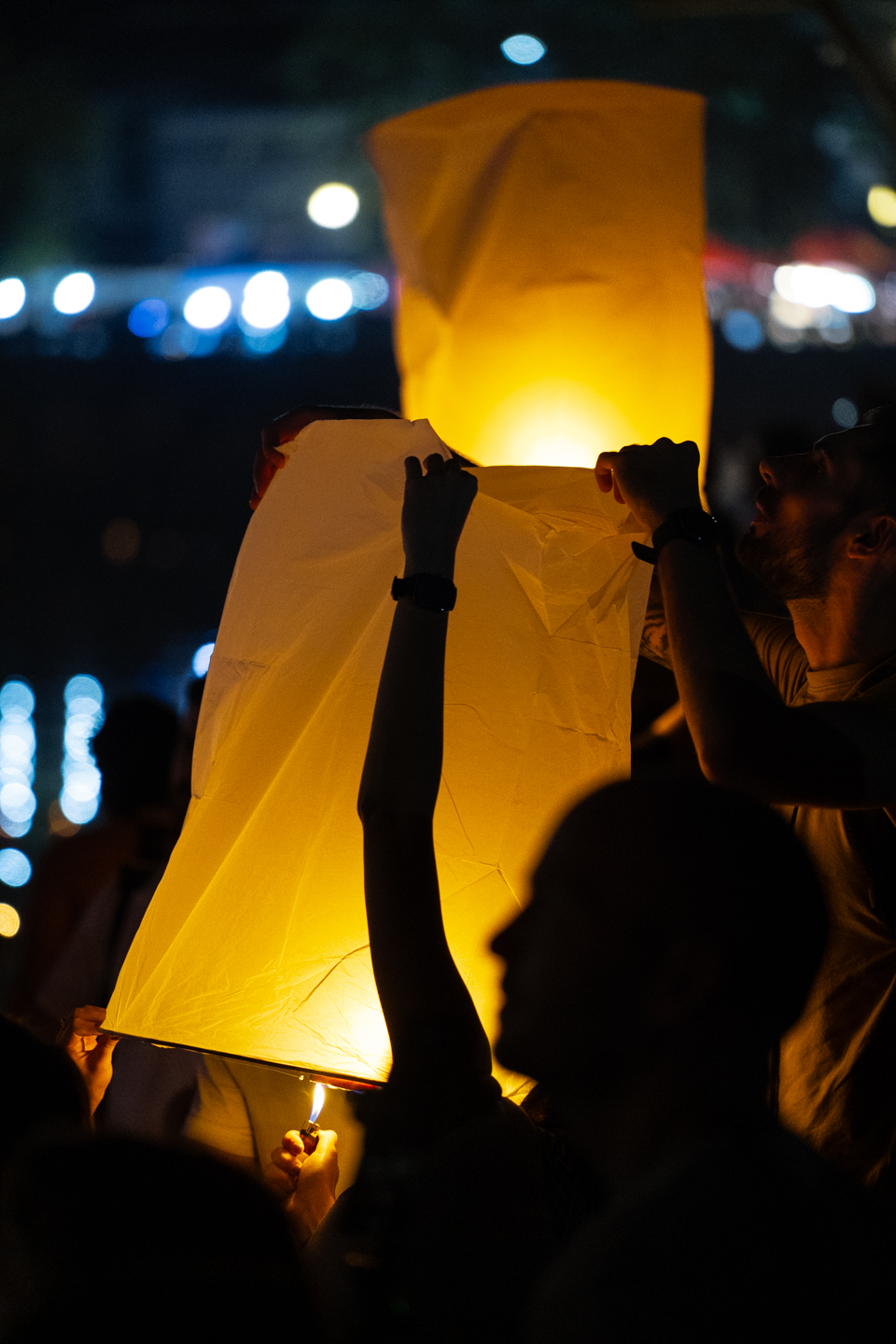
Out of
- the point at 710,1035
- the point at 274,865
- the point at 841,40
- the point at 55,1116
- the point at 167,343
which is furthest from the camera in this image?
the point at 167,343

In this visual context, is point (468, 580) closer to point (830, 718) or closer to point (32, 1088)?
point (830, 718)

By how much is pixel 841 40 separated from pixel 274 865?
8.32ft

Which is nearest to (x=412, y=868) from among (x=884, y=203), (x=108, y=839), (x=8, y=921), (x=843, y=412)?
(x=108, y=839)

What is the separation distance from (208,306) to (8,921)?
6.78 m

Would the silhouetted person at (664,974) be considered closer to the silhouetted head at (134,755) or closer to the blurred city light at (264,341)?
the silhouetted head at (134,755)

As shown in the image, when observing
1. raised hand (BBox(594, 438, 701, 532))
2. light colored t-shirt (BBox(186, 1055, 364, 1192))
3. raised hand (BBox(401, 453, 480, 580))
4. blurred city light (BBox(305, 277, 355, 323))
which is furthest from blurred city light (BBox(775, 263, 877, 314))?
light colored t-shirt (BBox(186, 1055, 364, 1192))

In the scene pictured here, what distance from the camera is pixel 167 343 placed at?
11.9m

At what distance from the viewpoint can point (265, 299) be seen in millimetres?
10461

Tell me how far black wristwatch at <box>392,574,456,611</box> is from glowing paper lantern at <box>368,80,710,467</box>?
371mm

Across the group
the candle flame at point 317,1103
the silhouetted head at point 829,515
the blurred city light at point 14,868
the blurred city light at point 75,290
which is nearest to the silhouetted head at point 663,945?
the candle flame at point 317,1103

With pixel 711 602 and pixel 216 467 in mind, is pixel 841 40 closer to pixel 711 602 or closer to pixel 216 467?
pixel 711 602

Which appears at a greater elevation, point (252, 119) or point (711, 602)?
point (252, 119)

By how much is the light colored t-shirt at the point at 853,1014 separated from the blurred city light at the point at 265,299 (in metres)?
9.81

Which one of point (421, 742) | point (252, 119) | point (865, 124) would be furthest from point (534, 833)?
point (252, 119)
